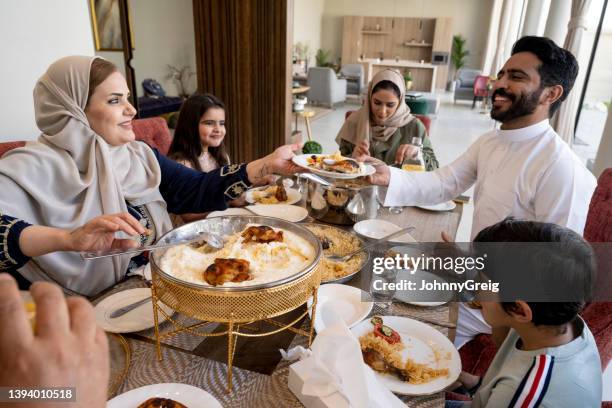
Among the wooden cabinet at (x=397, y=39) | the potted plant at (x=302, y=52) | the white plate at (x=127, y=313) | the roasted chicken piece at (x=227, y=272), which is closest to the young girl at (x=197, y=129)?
the white plate at (x=127, y=313)

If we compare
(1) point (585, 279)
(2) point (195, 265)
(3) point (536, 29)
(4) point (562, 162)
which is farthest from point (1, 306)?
(3) point (536, 29)

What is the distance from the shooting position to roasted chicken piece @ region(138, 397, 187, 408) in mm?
656

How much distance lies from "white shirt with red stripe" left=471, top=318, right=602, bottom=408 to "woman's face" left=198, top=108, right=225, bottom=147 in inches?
76.1

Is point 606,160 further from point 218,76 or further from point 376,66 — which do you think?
point 376,66

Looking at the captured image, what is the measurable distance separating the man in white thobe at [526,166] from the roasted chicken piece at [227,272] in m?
1.04

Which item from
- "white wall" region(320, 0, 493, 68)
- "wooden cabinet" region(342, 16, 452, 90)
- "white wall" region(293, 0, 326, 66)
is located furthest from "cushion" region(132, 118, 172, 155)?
"white wall" region(320, 0, 493, 68)

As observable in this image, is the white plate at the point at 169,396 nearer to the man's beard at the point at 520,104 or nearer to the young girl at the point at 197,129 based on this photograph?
the man's beard at the point at 520,104

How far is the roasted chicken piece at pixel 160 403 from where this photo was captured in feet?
2.15

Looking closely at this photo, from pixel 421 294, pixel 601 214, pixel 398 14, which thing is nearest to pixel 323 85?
pixel 398 14

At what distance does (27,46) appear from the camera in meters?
1.65

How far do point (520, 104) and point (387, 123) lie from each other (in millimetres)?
1191

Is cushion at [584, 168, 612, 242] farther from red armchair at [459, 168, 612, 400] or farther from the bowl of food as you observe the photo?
the bowl of food

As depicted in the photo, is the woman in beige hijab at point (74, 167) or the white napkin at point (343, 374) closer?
the white napkin at point (343, 374)

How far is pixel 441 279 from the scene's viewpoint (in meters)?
1.19
